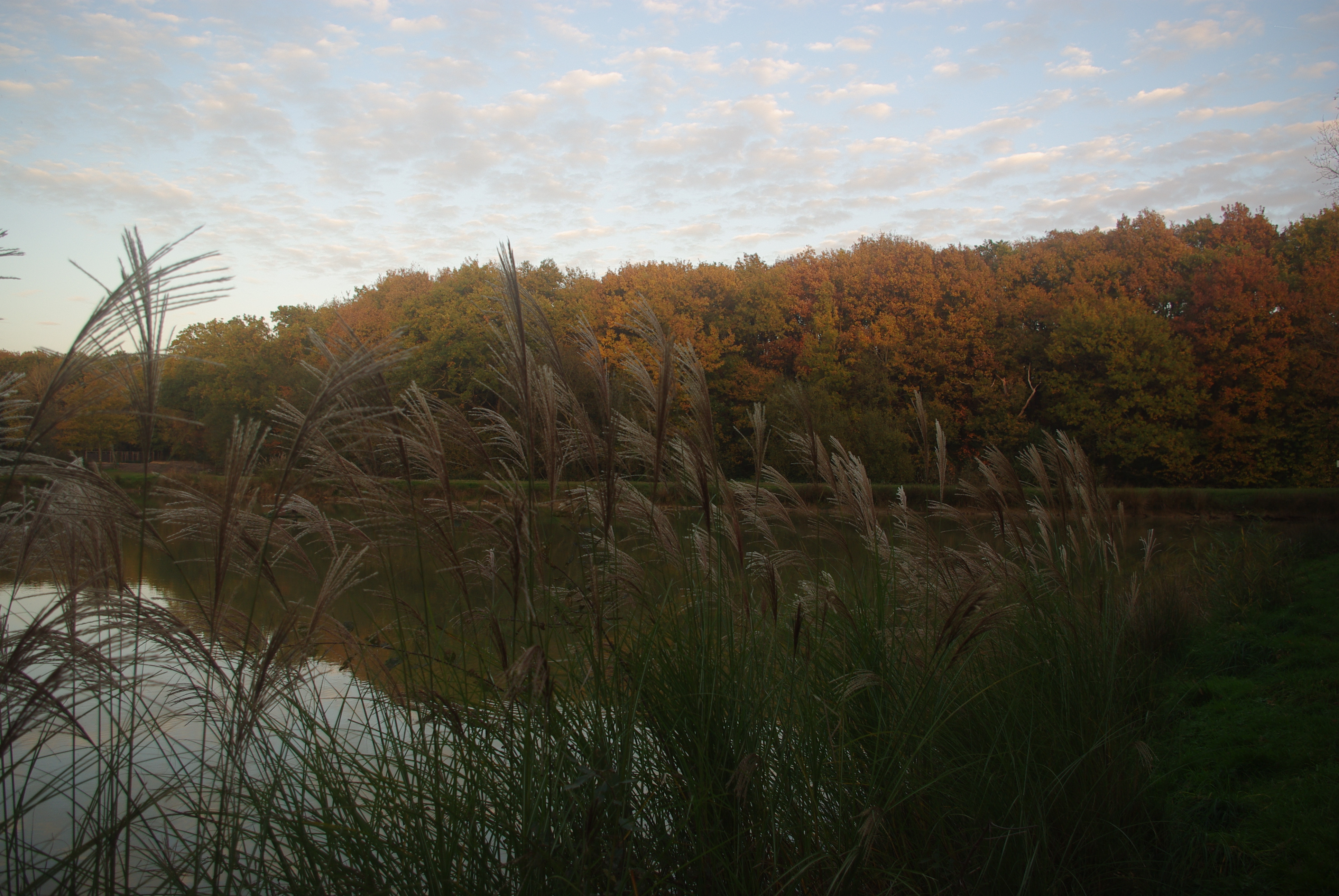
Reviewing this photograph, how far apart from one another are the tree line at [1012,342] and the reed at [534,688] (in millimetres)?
16672

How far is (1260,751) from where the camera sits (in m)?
4.10

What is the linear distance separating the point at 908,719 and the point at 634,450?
1.49m

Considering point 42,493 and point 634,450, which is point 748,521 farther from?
point 42,493

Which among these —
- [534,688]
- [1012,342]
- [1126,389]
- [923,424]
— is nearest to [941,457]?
[923,424]

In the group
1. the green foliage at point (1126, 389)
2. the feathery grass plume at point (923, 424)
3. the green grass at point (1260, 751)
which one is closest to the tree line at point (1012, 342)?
the green foliage at point (1126, 389)

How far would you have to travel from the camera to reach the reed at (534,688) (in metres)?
1.67

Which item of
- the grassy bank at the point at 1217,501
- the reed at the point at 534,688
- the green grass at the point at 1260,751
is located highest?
the reed at the point at 534,688

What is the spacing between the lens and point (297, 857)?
5.65ft

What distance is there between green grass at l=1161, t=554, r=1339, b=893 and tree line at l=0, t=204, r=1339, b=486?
44.2 feet

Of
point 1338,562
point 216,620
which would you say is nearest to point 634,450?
point 216,620

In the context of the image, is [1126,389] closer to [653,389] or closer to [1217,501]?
[1217,501]

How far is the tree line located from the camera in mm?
24969

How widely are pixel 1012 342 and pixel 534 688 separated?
30687 mm

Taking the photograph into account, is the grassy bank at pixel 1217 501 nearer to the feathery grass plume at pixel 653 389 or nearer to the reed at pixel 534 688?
the reed at pixel 534 688
